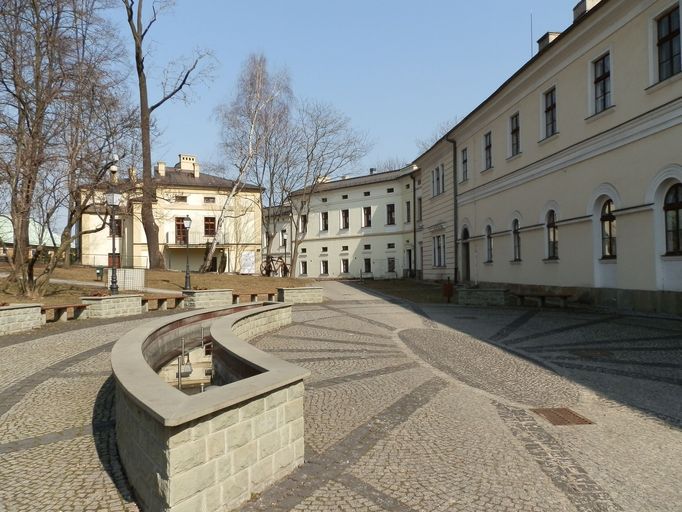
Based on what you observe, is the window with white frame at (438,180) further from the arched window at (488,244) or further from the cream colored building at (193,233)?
the cream colored building at (193,233)

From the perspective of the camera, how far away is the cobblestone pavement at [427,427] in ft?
11.1

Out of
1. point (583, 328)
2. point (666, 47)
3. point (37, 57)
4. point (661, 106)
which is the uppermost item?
point (37, 57)

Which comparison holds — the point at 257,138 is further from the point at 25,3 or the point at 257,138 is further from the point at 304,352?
the point at 304,352

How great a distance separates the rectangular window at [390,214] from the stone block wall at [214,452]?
43.7 m

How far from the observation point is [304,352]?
8711mm

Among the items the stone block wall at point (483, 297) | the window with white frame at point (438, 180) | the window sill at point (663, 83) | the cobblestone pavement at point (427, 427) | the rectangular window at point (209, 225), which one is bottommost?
the cobblestone pavement at point (427, 427)

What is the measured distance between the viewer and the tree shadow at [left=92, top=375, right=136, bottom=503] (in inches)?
142

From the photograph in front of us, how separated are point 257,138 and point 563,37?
20.2 metres

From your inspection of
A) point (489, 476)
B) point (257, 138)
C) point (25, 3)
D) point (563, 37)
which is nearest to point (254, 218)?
point (257, 138)

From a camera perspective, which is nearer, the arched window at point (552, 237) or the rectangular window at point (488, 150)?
the arched window at point (552, 237)

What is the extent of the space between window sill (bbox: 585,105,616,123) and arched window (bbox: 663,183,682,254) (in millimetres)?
3445

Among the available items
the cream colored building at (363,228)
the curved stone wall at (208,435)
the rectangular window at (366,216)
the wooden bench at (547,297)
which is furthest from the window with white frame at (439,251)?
the curved stone wall at (208,435)

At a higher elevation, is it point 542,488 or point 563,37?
point 563,37

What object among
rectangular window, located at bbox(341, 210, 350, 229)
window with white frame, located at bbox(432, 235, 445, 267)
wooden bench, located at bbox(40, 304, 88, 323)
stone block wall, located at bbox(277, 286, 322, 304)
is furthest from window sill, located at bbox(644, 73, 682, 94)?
rectangular window, located at bbox(341, 210, 350, 229)
